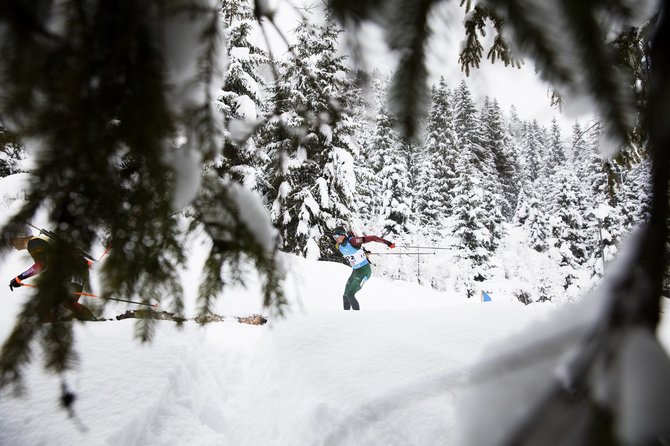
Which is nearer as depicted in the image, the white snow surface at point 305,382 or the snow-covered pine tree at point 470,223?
the white snow surface at point 305,382

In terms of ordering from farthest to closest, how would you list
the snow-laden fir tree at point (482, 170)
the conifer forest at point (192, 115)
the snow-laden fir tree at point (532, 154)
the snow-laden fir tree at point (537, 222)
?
the snow-laden fir tree at point (532, 154) < the snow-laden fir tree at point (537, 222) < the snow-laden fir tree at point (482, 170) < the conifer forest at point (192, 115)

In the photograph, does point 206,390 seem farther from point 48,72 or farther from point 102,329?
point 48,72

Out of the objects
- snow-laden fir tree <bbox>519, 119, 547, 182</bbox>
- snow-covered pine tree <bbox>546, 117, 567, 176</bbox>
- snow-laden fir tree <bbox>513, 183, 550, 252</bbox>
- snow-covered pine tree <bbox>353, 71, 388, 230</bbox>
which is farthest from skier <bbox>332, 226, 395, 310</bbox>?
snow-laden fir tree <bbox>519, 119, 547, 182</bbox>

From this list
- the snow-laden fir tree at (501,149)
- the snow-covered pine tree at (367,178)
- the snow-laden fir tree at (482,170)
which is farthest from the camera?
the snow-laden fir tree at (501,149)

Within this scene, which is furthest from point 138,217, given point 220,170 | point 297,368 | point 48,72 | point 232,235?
point 297,368

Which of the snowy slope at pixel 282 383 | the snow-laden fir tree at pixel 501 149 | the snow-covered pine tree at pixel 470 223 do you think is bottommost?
the snowy slope at pixel 282 383

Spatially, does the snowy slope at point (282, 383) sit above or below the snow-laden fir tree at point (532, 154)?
below

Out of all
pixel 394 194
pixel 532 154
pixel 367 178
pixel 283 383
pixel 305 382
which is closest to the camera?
pixel 305 382

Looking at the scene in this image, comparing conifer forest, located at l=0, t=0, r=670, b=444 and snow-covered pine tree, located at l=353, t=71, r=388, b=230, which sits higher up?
snow-covered pine tree, located at l=353, t=71, r=388, b=230

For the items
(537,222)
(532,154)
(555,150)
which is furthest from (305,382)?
(532,154)

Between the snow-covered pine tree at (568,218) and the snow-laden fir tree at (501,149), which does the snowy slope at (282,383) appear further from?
the snow-covered pine tree at (568,218)

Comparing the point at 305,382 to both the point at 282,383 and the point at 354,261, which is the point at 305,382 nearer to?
the point at 282,383

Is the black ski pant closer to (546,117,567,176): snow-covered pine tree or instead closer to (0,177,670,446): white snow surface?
(0,177,670,446): white snow surface

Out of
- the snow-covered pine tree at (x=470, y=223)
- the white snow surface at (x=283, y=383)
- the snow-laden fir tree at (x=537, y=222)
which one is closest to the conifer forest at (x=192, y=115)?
the white snow surface at (x=283, y=383)
